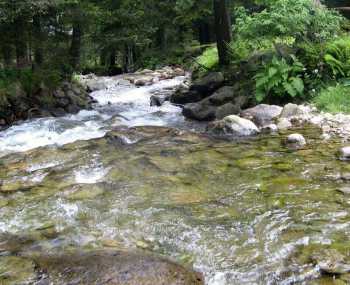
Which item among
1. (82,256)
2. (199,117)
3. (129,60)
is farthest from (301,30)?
(129,60)

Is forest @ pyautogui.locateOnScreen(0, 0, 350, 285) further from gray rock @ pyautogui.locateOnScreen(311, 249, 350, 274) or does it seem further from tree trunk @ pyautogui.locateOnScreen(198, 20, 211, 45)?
tree trunk @ pyautogui.locateOnScreen(198, 20, 211, 45)

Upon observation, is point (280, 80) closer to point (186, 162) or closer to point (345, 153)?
point (345, 153)

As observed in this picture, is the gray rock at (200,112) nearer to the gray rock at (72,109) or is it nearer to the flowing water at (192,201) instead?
the flowing water at (192,201)

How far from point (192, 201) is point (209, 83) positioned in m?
8.21

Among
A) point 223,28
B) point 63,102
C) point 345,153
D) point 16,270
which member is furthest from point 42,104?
point 16,270

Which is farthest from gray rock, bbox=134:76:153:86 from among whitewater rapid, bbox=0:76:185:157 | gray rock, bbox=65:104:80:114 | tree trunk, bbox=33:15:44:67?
tree trunk, bbox=33:15:44:67

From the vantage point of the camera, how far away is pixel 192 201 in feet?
20.4

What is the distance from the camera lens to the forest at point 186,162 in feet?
14.9

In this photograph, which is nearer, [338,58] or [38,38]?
[338,58]

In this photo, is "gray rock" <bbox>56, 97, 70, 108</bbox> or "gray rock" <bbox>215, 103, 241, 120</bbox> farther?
"gray rock" <bbox>56, 97, 70, 108</bbox>

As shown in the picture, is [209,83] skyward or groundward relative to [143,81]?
skyward

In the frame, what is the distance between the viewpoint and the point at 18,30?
12.9 metres

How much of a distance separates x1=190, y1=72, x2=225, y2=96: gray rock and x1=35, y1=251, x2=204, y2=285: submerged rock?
989 centimetres

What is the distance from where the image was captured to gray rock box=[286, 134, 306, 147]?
334 inches
